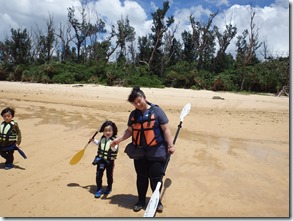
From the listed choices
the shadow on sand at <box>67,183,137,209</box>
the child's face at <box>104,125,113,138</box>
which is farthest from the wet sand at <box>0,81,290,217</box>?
the child's face at <box>104,125,113,138</box>

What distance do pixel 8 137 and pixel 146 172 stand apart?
2.54m

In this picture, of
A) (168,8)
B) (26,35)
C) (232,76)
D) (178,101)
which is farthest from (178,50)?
(178,101)

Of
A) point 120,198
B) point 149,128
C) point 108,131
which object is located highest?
point 149,128

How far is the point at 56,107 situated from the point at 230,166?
27.7 feet

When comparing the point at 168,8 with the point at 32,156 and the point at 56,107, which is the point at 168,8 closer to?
the point at 56,107

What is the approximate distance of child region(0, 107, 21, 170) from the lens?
4.70 m

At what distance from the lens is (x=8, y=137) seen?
4.71m

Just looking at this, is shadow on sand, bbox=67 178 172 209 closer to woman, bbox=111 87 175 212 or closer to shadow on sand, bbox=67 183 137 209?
shadow on sand, bbox=67 183 137 209

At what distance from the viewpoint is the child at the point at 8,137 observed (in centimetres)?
470

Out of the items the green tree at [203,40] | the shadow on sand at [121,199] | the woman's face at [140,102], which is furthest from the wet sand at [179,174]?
the green tree at [203,40]

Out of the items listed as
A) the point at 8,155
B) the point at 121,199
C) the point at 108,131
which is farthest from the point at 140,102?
the point at 8,155

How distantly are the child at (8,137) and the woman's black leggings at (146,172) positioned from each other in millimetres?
2392

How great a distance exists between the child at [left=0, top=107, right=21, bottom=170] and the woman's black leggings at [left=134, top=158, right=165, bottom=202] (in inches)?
94.2

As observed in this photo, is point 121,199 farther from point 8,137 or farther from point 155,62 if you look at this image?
point 155,62
